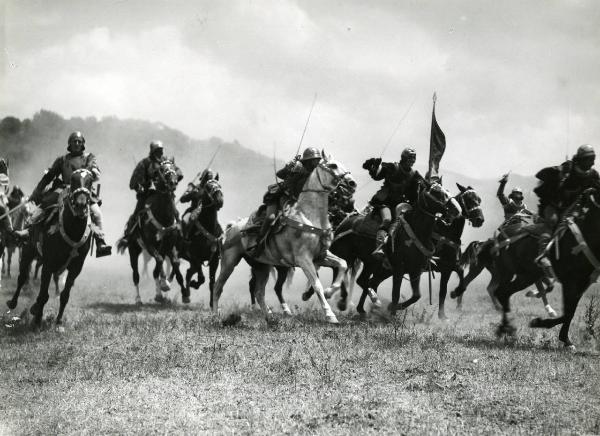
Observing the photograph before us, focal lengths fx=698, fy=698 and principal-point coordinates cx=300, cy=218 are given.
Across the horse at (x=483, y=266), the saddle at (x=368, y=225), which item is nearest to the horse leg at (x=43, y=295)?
the saddle at (x=368, y=225)

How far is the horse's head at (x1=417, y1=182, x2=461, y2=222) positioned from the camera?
14.3 metres

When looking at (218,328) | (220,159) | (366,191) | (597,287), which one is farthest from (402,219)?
(220,159)

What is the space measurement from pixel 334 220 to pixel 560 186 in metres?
7.24

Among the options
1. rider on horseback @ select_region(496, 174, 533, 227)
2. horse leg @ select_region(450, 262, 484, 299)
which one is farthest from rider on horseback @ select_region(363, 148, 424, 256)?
horse leg @ select_region(450, 262, 484, 299)

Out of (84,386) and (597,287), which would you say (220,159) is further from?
(84,386)

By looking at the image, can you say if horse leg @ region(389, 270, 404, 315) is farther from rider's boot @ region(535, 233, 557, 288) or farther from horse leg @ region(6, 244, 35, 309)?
horse leg @ region(6, 244, 35, 309)

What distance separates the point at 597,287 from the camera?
27812 mm

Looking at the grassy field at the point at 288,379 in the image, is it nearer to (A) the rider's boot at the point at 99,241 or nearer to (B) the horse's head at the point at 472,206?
(A) the rider's boot at the point at 99,241

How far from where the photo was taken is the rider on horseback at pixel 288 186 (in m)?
13.9

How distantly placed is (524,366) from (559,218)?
3.45m

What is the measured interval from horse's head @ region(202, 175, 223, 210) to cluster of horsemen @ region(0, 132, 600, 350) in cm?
3

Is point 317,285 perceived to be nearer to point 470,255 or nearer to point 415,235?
point 415,235

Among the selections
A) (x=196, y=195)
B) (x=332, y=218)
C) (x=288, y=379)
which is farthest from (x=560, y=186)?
(x=196, y=195)

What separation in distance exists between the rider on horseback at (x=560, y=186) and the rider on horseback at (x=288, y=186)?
4292mm
